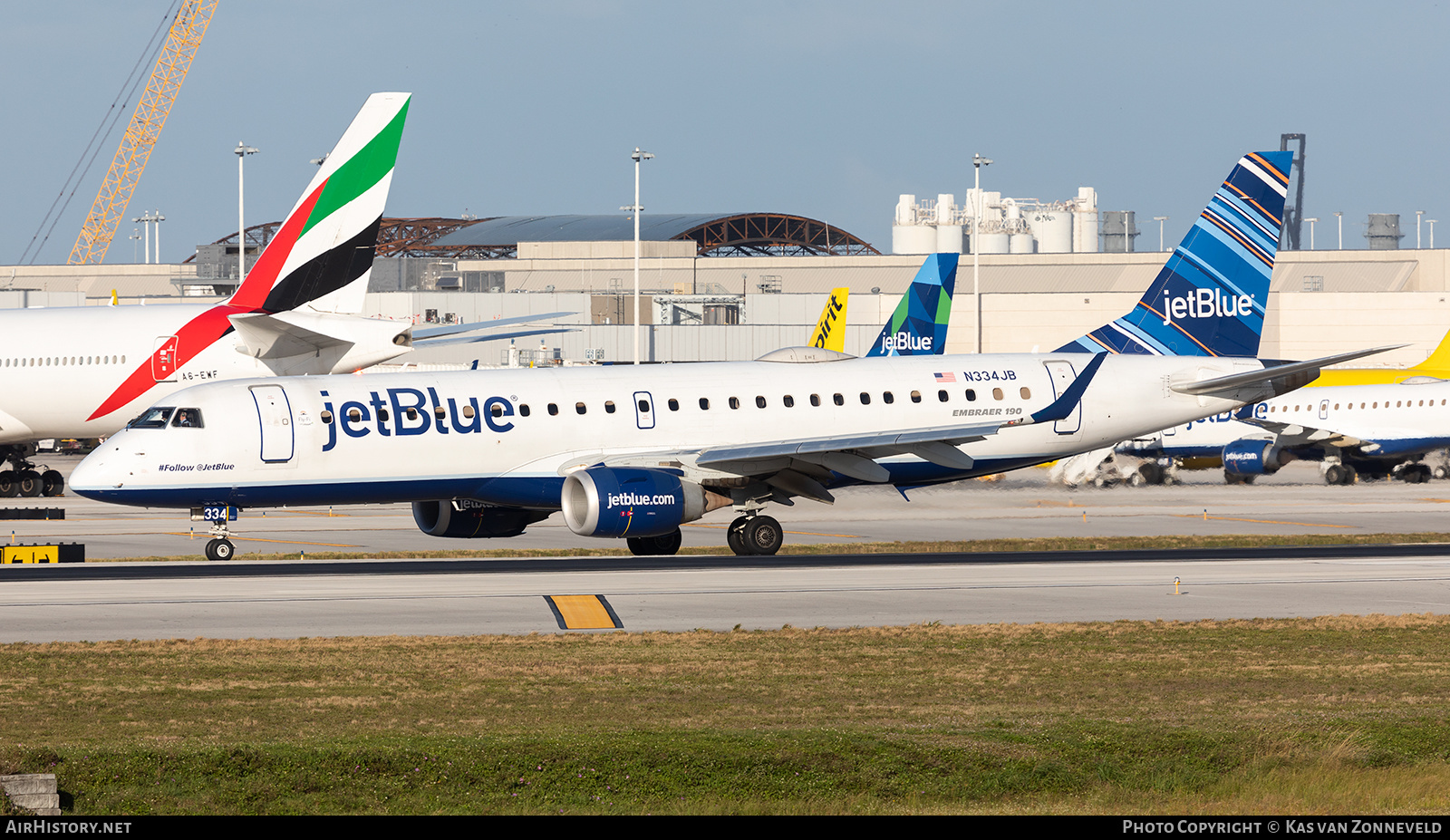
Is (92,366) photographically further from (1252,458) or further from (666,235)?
(666,235)

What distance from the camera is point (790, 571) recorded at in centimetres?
2992

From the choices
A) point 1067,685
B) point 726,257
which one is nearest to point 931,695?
point 1067,685

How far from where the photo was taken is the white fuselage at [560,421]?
102 ft

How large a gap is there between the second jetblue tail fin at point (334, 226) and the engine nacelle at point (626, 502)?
1585cm

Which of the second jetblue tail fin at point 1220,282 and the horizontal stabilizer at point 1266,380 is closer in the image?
the horizontal stabilizer at point 1266,380

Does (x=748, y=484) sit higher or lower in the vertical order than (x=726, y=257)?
lower

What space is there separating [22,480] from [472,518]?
2485 centimetres

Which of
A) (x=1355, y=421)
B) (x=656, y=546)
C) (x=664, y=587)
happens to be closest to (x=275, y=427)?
(x=656, y=546)

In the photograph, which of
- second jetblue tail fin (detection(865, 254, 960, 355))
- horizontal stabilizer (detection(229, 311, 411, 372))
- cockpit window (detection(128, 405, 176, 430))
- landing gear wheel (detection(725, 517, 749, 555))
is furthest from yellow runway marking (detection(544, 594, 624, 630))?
second jetblue tail fin (detection(865, 254, 960, 355))

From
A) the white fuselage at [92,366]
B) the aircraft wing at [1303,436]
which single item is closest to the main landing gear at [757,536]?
the white fuselage at [92,366]

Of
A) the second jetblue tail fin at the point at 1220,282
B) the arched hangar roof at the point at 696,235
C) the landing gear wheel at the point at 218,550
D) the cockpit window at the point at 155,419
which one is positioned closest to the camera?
the cockpit window at the point at 155,419

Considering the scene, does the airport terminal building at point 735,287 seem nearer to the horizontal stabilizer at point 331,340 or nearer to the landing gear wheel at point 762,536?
the horizontal stabilizer at point 331,340

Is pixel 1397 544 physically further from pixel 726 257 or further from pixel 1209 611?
pixel 726 257
